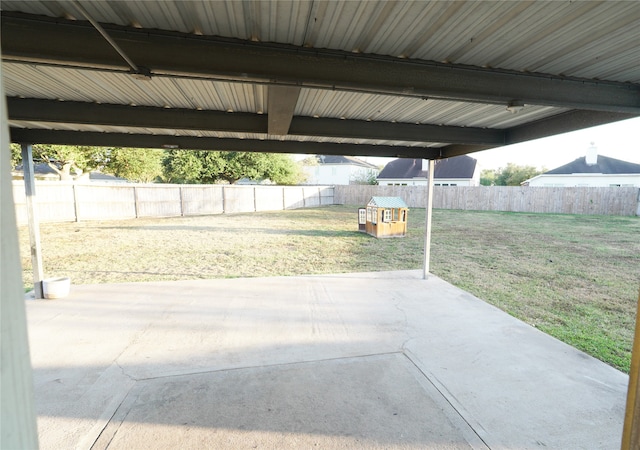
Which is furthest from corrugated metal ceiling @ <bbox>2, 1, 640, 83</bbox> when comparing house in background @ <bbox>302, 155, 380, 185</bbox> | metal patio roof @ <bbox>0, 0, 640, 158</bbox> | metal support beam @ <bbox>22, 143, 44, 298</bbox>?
house in background @ <bbox>302, 155, 380, 185</bbox>

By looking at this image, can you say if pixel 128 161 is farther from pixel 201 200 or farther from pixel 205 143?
pixel 205 143

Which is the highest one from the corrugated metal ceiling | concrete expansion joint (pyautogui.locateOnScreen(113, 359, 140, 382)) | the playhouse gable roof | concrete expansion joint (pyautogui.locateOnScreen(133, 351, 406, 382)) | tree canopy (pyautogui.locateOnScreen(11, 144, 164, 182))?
tree canopy (pyautogui.locateOnScreen(11, 144, 164, 182))

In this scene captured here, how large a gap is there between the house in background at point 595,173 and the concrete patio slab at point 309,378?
90.9 ft

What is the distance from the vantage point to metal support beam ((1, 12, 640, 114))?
1.72 metres

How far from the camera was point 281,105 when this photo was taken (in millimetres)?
2570

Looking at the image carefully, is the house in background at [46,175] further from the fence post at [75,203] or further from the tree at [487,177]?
the tree at [487,177]

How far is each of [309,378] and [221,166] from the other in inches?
776

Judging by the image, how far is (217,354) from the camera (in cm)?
312

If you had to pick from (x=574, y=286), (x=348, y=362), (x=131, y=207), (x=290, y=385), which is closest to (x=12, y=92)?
(x=290, y=385)

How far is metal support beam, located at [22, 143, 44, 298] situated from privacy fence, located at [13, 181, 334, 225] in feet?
24.8

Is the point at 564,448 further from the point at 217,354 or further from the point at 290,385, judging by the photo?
the point at 217,354

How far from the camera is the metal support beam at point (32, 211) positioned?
4273mm

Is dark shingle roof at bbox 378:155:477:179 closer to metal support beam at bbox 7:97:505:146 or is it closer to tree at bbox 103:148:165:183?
tree at bbox 103:148:165:183

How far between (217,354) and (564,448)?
2892 mm
